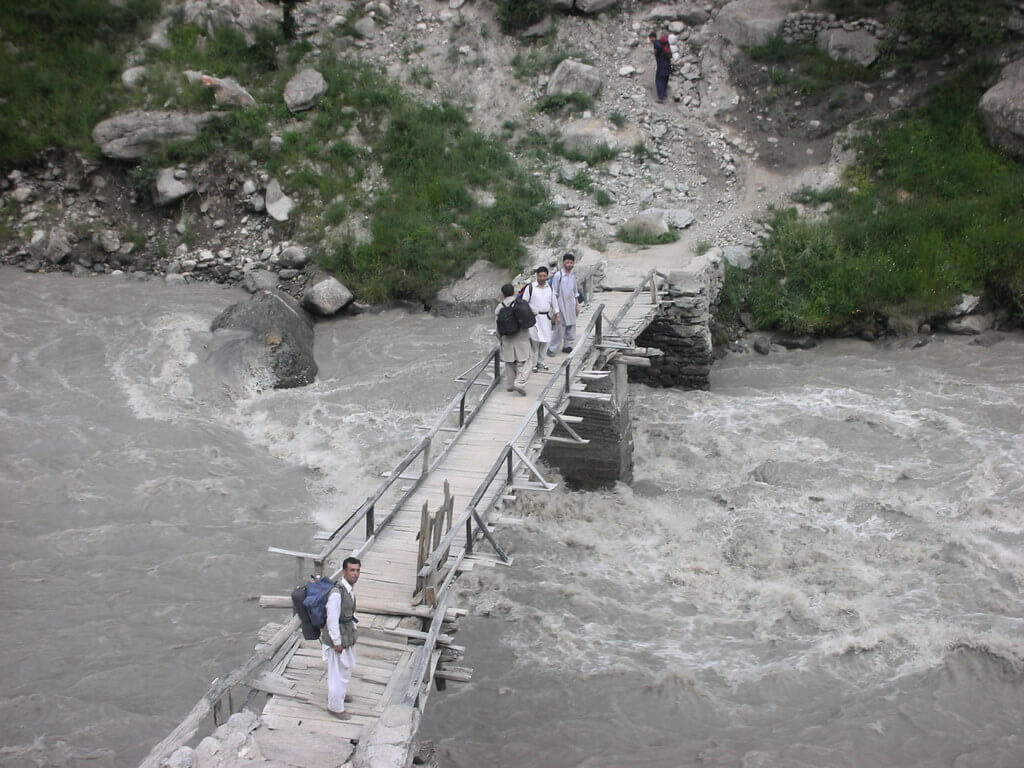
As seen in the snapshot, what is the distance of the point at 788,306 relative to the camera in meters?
20.5

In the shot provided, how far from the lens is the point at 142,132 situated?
24.9m

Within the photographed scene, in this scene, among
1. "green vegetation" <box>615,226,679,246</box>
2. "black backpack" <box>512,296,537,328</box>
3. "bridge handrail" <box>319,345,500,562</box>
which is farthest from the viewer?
"green vegetation" <box>615,226,679,246</box>

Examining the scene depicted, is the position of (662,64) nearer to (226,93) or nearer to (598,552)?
(226,93)

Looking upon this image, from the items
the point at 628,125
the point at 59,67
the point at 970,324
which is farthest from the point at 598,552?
the point at 59,67

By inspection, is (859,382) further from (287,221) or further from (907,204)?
(287,221)

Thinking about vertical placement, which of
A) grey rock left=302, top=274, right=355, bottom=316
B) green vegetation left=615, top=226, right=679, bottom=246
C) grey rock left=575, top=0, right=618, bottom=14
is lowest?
grey rock left=302, top=274, right=355, bottom=316

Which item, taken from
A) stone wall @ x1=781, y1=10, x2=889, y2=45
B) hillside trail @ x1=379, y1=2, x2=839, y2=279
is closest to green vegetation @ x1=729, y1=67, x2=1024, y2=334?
hillside trail @ x1=379, y1=2, x2=839, y2=279

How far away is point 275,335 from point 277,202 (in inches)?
254

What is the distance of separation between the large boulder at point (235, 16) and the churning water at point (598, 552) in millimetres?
10967

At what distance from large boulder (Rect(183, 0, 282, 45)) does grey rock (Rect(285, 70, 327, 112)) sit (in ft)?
7.53

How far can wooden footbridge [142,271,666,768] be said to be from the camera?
750 cm

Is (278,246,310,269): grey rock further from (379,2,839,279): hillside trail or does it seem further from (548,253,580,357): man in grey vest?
(548,253,580,357): man in grey vest

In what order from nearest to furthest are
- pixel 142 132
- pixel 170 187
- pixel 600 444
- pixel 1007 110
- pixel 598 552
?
pixel 598 552 < pixel 600 444 < pixel 1007 110 < pixel 170 187 < pixel 142 132

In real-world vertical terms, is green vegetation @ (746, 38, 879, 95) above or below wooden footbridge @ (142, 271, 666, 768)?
above
